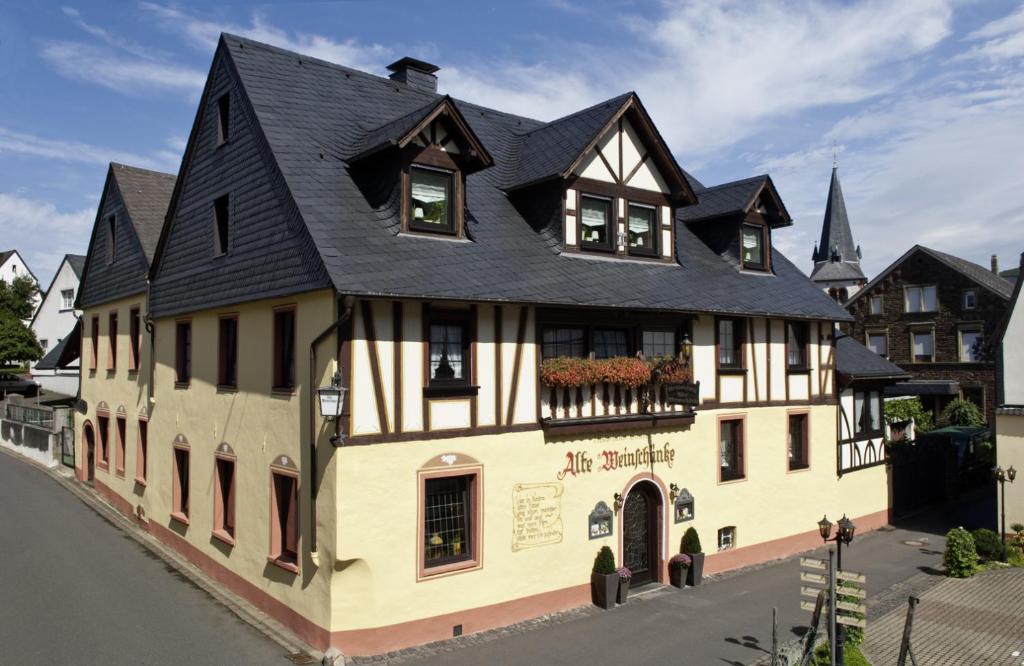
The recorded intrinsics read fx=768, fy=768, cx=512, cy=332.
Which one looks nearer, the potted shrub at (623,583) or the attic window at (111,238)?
the potted shrub at (623,583)

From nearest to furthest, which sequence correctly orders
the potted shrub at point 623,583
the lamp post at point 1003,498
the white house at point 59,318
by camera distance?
the potted shrub at point 623,583
the lamp post at point 1003,498
the white house at point 59,318

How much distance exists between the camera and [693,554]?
1667cm

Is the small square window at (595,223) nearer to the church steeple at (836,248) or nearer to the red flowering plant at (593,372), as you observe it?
the red flowering plant at (593,372)

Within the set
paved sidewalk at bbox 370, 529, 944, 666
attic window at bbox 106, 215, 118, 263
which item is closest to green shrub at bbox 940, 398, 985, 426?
paved sidewalk at bbox 370, 529, 944, 666

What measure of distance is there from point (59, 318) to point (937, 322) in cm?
5334

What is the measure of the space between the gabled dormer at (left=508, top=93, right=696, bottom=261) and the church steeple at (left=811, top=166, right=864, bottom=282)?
47046 millimetres

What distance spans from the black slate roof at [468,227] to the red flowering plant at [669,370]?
3.86 feet

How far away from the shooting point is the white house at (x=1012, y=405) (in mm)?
19906

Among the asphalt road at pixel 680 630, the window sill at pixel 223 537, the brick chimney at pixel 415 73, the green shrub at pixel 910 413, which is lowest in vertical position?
the asphalt road at pixel 680 630

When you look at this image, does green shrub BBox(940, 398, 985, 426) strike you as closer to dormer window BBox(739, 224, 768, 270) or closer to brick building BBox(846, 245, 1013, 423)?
brick building BBox(846, 245, 1013, 423)

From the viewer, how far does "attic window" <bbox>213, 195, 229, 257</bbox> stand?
16500 millimetres

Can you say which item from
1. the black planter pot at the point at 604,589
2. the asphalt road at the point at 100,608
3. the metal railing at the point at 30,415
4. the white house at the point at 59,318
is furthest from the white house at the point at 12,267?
the black planter pot at the point at 604,589

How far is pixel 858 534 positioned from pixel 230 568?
17.0m

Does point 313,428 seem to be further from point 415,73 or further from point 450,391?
point 415,73
